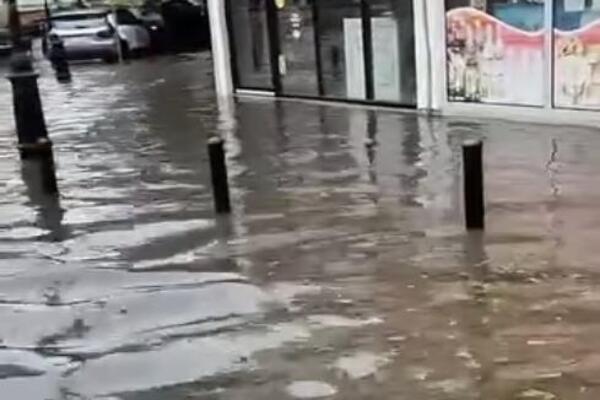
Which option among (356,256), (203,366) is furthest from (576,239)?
(203,366)

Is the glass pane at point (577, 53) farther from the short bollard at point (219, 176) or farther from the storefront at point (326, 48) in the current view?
the short bollard at point (219, 176)

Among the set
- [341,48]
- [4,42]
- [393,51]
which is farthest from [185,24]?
[393,51]

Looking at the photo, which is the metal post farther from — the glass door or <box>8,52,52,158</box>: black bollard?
the glass door

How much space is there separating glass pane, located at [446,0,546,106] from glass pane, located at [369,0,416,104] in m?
0.88

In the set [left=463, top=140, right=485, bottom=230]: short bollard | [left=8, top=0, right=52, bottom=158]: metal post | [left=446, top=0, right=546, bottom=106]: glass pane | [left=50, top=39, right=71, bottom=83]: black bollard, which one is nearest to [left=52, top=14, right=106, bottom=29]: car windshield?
[left=50, top=39, right=71, bottom=83]: black bollard

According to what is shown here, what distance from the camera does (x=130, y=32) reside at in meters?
33.7

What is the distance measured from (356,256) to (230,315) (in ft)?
5.17

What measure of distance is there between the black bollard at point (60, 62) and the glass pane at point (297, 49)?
9.34 metres

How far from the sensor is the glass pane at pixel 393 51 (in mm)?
16406

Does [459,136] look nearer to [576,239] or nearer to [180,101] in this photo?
[576,239]

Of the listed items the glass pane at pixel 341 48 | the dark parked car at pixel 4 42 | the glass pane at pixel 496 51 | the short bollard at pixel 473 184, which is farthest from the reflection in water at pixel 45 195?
the dark parked car at pixel 4 42

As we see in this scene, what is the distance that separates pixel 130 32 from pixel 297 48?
51.3ft

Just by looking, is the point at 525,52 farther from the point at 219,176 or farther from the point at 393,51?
the point at 219,176

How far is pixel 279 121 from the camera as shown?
54.9 feet
